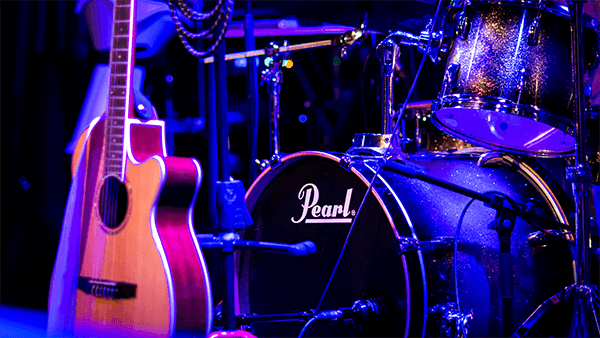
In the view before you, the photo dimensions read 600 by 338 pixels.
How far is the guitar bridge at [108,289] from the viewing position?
1.25 m

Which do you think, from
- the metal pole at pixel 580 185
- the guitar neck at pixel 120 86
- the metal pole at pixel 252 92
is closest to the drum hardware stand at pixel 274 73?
the metal pole at pixel 252 92

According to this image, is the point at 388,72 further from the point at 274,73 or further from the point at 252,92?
the point at 252,92

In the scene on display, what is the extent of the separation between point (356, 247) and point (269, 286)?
47 cm

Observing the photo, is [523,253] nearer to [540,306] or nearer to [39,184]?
[540,306]

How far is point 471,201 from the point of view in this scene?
1402 millimetres

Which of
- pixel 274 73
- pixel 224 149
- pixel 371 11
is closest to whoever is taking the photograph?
pixel 224 149

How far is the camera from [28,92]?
6.79ft

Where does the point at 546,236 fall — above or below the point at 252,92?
below

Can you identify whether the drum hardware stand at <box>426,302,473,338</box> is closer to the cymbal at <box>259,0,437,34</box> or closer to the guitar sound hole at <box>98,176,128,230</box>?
the guitar sound hole at <box>98,176,128,230</box>

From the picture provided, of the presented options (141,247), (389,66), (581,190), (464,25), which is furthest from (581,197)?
(141,247)

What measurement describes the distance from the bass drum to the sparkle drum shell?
194 millimetres

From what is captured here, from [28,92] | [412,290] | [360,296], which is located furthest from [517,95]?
[28,92]

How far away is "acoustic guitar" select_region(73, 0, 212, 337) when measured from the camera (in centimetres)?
123

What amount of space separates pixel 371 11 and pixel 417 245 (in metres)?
0.84
